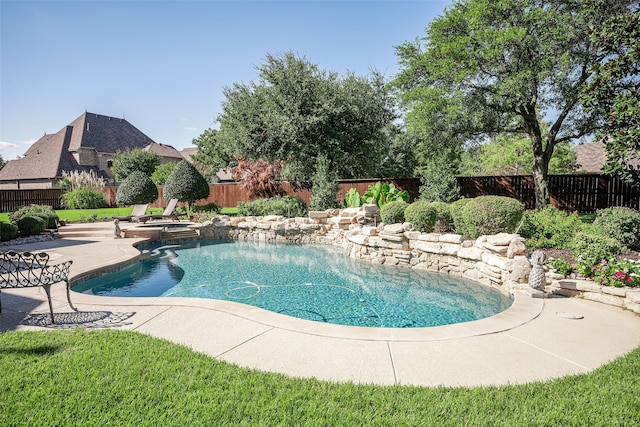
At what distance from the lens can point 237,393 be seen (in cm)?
255

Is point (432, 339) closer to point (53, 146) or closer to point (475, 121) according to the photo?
point (475, 121)

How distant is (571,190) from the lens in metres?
14.7

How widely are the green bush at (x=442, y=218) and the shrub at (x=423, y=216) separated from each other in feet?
0.65

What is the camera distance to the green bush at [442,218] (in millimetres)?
9133

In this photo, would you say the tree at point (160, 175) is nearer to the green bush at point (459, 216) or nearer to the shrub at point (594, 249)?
the green bush at point (459, 216)

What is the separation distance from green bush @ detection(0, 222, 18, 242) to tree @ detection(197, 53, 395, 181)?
9124 millimetres

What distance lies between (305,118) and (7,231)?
1162 centimetres

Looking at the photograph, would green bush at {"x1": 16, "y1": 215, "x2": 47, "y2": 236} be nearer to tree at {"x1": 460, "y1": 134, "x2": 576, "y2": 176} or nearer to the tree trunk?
the tree trunk

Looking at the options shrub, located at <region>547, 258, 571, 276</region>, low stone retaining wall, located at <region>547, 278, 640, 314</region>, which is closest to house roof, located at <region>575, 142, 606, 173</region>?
shrub, located at <region>547, 258, 571, 276</region>

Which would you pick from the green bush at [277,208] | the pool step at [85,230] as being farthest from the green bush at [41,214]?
the green bush at [277,208]

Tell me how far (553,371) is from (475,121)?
1049 cm

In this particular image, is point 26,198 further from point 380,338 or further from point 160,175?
point 380,338

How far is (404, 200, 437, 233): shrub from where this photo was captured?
8.87m

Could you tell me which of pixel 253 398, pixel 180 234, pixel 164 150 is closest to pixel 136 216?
pixel 180 234
